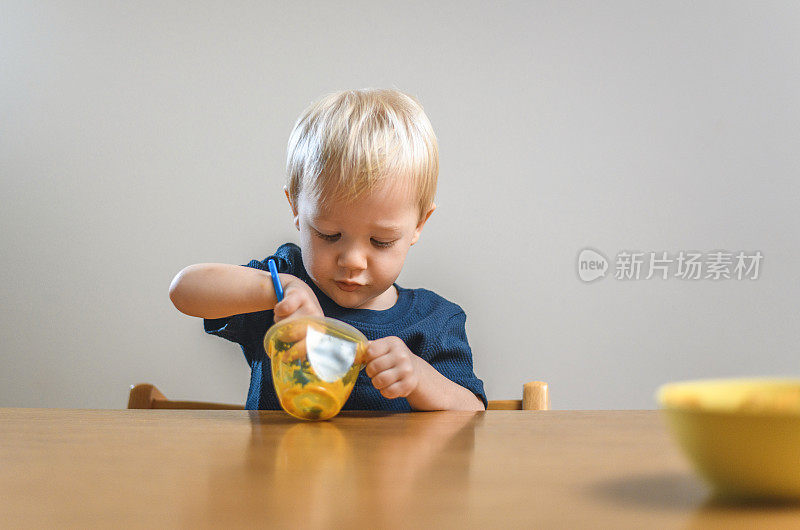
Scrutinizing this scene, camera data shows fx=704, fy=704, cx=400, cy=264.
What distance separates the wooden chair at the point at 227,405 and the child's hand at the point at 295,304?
407 millimetres

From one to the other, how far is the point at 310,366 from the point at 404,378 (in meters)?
0.13

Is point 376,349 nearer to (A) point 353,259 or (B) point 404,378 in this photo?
(B) point 404,378

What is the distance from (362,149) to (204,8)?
3.47 ft

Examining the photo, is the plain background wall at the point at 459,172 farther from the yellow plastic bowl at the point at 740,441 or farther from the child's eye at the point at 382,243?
the yellow plastic bowl at the point at 740,441

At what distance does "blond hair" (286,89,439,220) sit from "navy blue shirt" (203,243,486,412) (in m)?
0.16

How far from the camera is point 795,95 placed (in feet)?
5.39

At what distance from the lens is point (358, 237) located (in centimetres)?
88

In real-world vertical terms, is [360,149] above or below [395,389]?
above

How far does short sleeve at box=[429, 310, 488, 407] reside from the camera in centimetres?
94

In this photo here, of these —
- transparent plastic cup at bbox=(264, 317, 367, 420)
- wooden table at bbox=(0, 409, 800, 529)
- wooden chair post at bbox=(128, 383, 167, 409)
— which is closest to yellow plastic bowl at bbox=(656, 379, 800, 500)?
wooden table at bbox=(0, 409, 800, 529)

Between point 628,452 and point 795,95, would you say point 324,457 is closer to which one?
point 628,452

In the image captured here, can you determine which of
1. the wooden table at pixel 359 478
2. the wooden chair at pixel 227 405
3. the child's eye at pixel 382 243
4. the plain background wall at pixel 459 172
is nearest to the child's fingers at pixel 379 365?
the wooden table at pixel 359 478

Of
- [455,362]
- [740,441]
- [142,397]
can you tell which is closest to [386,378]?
[455,362]

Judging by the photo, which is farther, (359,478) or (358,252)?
(358,252)
